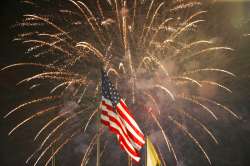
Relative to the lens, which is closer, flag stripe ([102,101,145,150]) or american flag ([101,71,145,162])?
american flag ([101,71,145,162])

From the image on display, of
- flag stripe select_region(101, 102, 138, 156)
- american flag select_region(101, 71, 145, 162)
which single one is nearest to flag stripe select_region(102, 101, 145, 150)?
american flag select_region(101, 71, 145, 162)

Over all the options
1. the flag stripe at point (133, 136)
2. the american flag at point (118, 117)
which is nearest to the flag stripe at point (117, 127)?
the american flag at point (118, 117)

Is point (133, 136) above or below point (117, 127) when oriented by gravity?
below

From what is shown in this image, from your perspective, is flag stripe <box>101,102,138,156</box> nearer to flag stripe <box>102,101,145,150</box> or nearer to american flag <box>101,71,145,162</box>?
american flag <box>101,71,145,162</box>

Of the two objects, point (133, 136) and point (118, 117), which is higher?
point (118, 117)

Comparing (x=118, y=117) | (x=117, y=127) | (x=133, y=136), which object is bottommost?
(x=133, y=136)

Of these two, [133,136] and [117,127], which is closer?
[117,127]

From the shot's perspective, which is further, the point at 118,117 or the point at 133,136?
the point at 133,136

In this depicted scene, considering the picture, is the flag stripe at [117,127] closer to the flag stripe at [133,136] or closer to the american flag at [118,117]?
the american flag at [118,117]

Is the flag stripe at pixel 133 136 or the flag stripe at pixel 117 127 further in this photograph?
the flag stripe at pixel 133 136

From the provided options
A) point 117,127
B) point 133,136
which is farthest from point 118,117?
point 133,136

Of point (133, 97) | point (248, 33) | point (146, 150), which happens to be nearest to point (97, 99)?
point (133, 97)

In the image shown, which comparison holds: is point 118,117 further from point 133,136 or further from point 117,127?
point 133,136

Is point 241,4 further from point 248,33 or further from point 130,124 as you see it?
point 130,124
